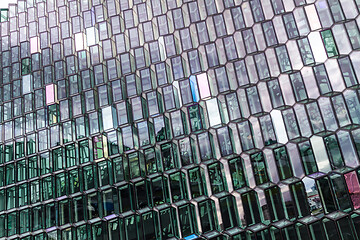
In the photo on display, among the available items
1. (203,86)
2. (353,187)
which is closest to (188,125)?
(203,86)

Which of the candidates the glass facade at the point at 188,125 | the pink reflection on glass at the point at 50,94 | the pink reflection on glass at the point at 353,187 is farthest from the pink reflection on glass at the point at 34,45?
Answer: the pink reflection on glass at the point at 353,187

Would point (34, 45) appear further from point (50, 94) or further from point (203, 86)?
point (203, 86)

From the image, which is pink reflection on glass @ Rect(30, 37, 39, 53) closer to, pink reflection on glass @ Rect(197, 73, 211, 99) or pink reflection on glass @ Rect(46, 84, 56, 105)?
pink reflection on glass @ Rect(46, 84, 56, 105)

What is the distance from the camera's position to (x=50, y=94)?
19094 millimetres

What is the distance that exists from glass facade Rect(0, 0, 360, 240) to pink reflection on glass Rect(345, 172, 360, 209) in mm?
33

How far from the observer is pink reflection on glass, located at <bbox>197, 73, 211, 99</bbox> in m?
15.8

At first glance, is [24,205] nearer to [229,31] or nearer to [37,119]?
[37,119]

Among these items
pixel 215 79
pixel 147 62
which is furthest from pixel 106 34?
pixel 215 79

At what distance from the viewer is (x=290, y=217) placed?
1313cm

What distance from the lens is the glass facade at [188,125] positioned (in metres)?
13.3

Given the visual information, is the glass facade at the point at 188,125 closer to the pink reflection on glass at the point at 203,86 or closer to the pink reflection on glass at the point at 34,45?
the pink reflection on glass at the point at 203,86

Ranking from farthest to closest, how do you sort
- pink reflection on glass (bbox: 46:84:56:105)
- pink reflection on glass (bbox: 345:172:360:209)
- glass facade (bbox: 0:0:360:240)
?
pink reflection on glass (bbox: 46:84:56:105) < glass facade (bbox: 0:0:360:240) < pink reflection on glass (bbox: 345:172:360:209)

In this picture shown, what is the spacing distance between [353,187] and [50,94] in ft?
47.5

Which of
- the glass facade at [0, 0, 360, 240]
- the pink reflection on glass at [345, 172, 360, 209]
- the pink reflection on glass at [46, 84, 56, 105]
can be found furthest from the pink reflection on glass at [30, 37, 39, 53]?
the pink reflection on glass at [345, 172, 360, 209]
